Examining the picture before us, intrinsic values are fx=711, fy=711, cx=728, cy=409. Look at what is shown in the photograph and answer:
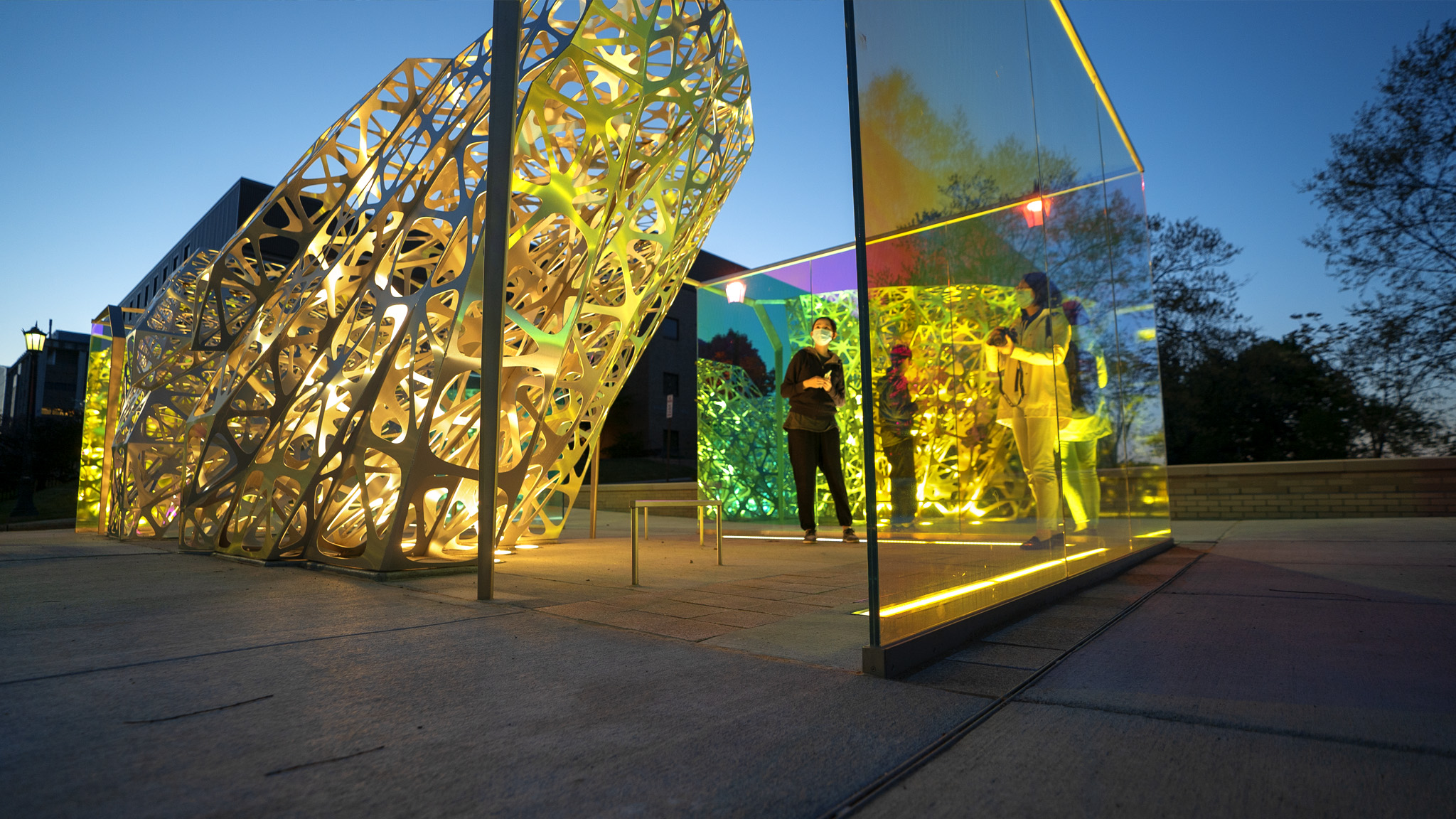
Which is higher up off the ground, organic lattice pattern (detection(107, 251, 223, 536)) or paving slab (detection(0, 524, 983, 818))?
organic lattice pattern (detection(107, 251, 223, 536))

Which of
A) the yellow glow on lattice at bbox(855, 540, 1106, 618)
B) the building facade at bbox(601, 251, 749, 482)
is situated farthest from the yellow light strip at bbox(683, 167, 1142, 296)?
the building facade at bbox(601, 251, 749, 482)

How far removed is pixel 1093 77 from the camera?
18.1ft

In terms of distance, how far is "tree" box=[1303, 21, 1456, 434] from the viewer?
11898mm

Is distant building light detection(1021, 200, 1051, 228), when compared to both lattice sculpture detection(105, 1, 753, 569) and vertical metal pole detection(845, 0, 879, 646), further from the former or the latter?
lattice sculpture detection(105, 1, 753, 569)

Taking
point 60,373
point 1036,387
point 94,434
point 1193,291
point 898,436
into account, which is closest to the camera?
point 898,436

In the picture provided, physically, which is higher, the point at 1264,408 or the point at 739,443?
the point at 1264,408

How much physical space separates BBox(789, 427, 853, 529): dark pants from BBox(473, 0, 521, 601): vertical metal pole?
3671 millimetres

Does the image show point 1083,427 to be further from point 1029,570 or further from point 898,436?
point 898,436

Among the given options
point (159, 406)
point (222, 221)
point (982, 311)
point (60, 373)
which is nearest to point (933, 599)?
point (982, 311)

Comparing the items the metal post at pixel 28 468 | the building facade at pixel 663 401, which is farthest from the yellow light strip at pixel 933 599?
the building facade at pixel 663 401

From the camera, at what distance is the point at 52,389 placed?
41.5 m

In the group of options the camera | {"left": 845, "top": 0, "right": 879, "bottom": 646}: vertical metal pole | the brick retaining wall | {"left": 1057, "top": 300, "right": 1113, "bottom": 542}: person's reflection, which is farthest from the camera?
the brick retaining wall

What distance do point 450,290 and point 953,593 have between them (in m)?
3.03

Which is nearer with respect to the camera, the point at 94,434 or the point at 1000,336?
the point at 1000,336
